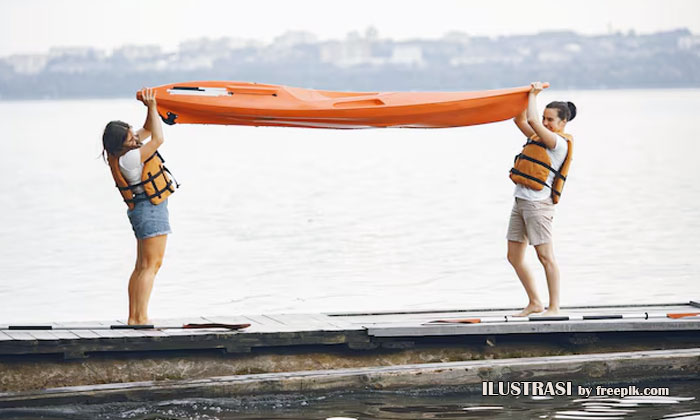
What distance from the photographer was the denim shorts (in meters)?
7.64

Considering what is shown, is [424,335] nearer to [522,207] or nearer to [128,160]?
[522,207]

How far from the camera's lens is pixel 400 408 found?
747 centimetres

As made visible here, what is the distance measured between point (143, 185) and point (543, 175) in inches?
99.0

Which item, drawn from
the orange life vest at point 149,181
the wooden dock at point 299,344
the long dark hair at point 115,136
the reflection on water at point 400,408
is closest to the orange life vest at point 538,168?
the wooden dock at point 299,344

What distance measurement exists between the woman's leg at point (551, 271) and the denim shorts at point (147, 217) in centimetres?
240

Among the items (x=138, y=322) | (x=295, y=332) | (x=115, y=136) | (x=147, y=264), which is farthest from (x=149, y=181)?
(x=295, y=332)

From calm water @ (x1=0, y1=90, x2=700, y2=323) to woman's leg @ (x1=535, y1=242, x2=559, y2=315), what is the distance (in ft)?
14.0

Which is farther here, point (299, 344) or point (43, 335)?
point (299, 344)

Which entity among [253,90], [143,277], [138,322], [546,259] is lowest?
[138,322]

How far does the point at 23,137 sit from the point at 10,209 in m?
37.8

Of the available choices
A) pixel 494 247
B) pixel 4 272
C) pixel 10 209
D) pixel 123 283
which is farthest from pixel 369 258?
pixel 10 209

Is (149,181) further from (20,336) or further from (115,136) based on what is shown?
(20,336)

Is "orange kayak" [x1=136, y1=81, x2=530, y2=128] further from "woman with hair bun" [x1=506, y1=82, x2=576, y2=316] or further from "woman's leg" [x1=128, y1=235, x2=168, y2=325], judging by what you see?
"woman's leg" [x1=128, y1=235, x2=168, y2=325]

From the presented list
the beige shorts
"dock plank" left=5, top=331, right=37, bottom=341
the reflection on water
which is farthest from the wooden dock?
the beige shorts
